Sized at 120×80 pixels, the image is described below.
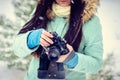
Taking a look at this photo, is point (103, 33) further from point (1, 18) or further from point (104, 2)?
point (1, 18)

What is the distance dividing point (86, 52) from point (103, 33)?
0.11 metres

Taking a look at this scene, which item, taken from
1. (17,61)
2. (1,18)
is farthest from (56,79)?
(1,18)

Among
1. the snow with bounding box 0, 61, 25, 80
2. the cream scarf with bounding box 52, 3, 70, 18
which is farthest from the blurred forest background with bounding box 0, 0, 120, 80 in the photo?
the cream scarf with bounding box 52, 3, 70, 18

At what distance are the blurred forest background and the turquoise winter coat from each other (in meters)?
0.04

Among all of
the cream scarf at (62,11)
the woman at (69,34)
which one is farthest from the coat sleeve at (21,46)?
the cream scarf at (62,11)

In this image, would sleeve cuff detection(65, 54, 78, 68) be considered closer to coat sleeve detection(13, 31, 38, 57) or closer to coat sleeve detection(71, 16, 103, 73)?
coat sleeve detection(71, 16, 103, 73)

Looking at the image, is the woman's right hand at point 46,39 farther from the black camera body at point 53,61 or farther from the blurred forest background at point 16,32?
the blurred forest background at point 16,32

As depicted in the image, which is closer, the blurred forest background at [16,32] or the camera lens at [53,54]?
the camera lens at [53,54]

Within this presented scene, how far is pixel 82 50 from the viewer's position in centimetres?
117

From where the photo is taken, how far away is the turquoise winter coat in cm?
116

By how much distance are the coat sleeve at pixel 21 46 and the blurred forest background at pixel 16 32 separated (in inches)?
1.0

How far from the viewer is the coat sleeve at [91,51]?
1161 mm

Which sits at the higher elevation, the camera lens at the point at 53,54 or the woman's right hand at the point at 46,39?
the woman's right hand at the point at 46,39

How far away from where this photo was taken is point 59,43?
1126 mm
